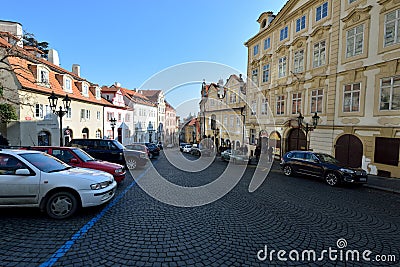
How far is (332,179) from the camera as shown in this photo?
10117 millimetres

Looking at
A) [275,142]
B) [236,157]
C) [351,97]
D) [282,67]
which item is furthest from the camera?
[275,142]

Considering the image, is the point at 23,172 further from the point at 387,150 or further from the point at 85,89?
the point at 85,89

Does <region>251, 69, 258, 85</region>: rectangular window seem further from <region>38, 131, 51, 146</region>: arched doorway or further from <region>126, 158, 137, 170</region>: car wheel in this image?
<region>38, 131, 51, 146</region>: arched doorway

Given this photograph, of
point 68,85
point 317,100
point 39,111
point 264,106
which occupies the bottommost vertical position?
point 39,111

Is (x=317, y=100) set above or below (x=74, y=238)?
above

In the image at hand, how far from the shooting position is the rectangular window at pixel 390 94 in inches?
465

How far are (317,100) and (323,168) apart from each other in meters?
8.36

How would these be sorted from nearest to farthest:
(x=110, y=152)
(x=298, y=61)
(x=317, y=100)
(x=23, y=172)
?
(x=23, y=172)
(x=110, y=152)
(x=317, y=100)
(x=298, y=61)

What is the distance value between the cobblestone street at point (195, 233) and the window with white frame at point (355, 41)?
11.4 metres

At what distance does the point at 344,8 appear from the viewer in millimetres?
14578

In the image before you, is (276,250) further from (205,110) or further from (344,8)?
(205,110)

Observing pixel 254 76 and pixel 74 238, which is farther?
pixel 254 76

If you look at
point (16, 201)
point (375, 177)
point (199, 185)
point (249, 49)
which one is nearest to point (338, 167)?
point (375, 177)

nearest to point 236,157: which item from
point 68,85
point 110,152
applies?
point 110,152
